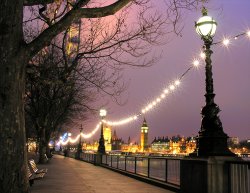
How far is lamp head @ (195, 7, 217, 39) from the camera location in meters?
12.1

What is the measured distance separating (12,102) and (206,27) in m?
6.37

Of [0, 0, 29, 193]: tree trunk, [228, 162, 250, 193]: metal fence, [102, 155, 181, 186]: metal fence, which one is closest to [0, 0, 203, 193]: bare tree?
[0, 0, 29, 193]: tree trunk

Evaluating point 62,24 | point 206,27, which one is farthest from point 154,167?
point 62,24

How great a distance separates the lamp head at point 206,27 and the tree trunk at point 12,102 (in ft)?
19.0

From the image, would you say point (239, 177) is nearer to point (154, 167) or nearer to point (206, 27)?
point (206, 27)

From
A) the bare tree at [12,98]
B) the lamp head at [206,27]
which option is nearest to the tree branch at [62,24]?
the bare tree at [12,98]

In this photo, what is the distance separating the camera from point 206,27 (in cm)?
1212

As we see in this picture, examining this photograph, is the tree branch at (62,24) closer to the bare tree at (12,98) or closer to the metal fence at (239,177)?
the bare tree at (12,98)

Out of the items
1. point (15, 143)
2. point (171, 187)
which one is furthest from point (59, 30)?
point (171, 187)

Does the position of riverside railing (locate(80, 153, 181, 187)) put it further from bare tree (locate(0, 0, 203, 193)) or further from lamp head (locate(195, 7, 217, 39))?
bare tree (locate(0, 0, 203, 193))

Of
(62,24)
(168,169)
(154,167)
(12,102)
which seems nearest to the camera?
(12,102)

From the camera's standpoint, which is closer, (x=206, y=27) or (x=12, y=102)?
(x=12, y=102)

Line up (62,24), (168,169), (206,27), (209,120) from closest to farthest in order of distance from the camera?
(62,24), (209,120), (206,27), (168,169)

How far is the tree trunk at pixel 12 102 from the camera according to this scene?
7707 millimetres
